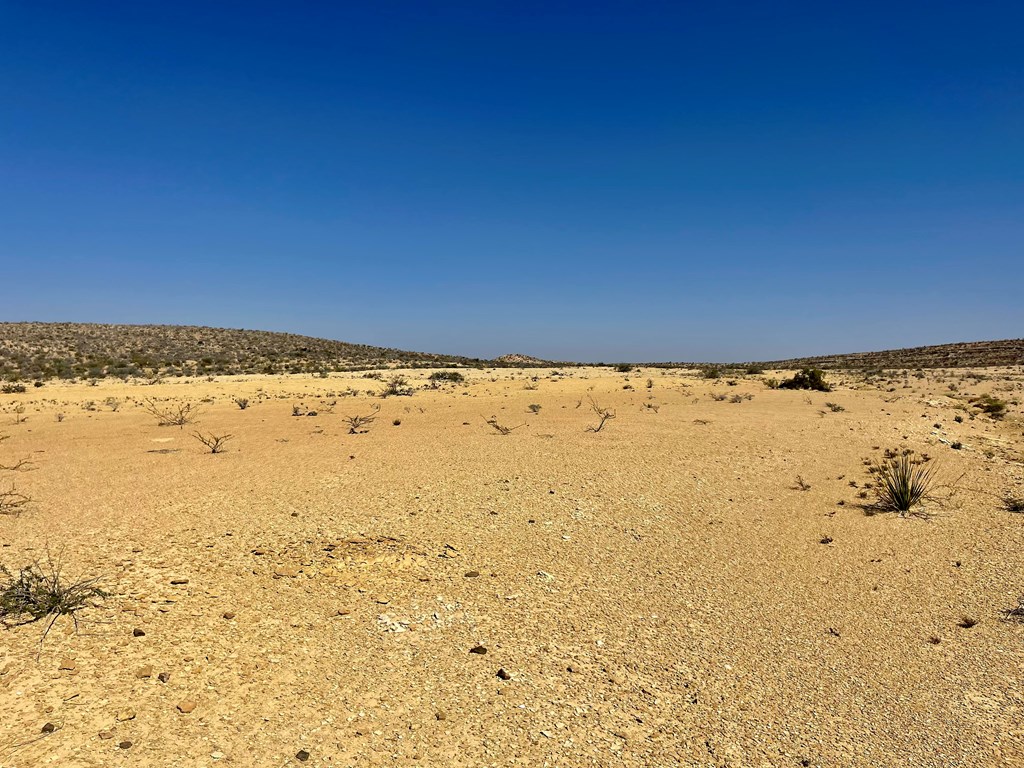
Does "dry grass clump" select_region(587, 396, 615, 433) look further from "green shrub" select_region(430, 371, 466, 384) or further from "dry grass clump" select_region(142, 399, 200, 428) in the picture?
"green shrub" select_region(430, 371, 466, 384)

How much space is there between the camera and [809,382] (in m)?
26.4

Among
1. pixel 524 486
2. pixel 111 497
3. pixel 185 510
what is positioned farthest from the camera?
pixel 524 486

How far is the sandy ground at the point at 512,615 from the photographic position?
12.5 ft

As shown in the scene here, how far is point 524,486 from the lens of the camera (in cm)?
956

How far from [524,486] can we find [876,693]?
5.76 metres

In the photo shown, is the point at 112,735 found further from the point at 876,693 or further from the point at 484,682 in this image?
the point at 876,693

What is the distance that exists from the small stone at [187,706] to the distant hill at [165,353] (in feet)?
114

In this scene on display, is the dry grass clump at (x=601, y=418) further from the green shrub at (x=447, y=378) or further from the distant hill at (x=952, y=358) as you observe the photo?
the distant hill at (x=952, y=358)

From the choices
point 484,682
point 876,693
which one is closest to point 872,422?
point 876,693

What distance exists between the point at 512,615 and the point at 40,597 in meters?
3.85

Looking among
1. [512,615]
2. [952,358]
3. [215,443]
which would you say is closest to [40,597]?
[512,615]

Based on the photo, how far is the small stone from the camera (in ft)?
12.7

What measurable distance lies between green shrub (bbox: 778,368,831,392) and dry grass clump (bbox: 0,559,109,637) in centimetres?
2613

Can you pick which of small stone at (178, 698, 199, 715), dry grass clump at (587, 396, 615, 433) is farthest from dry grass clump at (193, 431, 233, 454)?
small stone at (178, 698, 199, 715)
